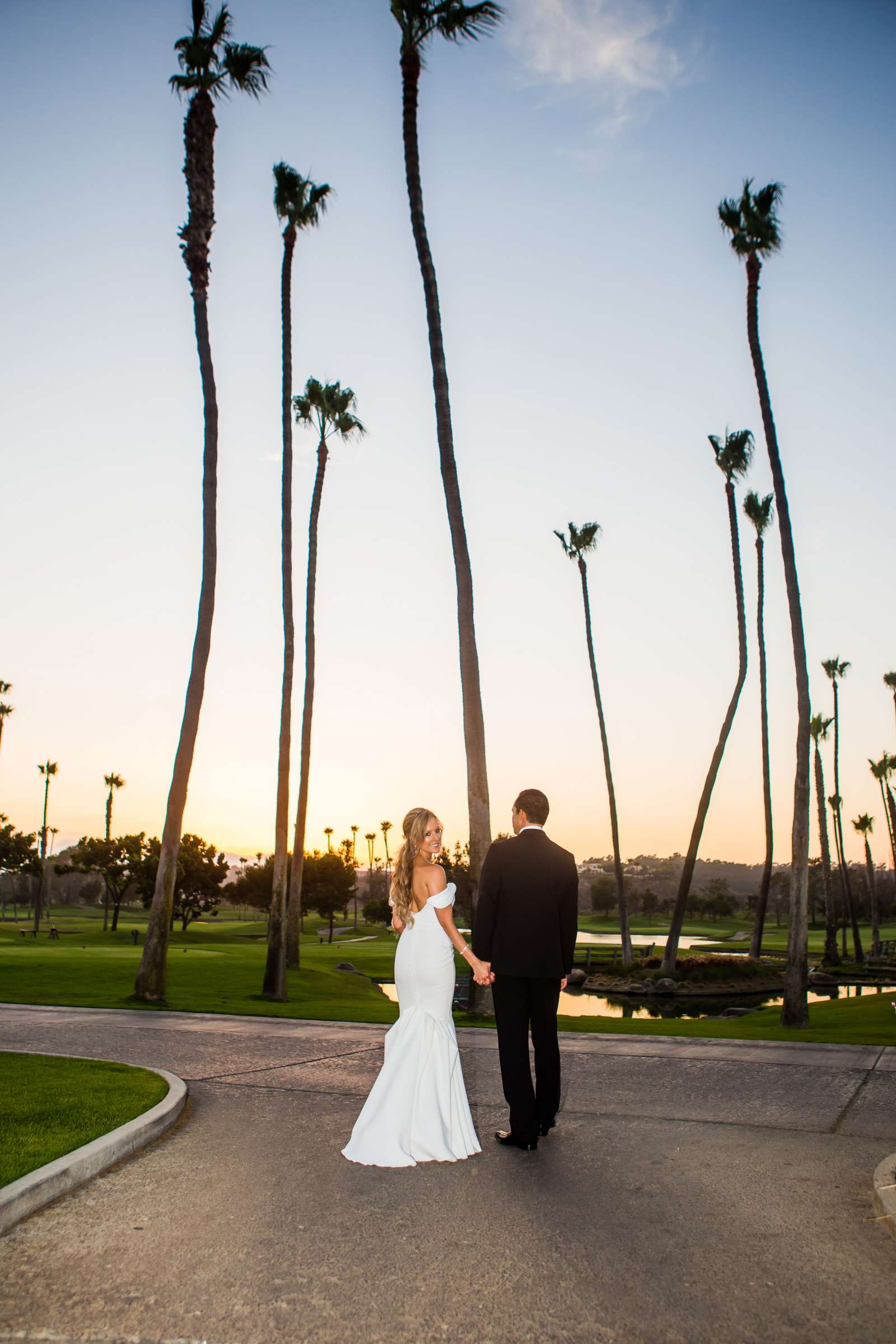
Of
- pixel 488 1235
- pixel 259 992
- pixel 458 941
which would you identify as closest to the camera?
pixel 488 1235

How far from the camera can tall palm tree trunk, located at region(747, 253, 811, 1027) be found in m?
17.5

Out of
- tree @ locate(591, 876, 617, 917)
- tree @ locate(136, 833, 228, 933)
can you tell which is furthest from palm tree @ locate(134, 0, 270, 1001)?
tree @ locate(591, 876, 617, 917)

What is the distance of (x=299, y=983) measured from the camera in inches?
1081

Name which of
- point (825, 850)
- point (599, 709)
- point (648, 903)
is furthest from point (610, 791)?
point (648, 903)

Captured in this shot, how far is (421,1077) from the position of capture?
638cm

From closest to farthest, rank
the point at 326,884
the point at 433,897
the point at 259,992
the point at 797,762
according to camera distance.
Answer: the point at 433,897 → the point at 797,762 → the point at 259,992 → the point at 326,884

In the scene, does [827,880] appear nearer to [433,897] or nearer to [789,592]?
[789,592]

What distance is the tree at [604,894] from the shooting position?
162250 mm

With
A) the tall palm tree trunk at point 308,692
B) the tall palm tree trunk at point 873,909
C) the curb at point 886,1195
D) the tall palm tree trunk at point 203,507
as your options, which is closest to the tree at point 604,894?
the tall palm tree trunk at point 873,909

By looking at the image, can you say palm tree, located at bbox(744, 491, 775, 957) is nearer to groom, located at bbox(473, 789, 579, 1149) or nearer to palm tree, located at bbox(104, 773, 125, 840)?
groom, located at bbox(473, 789, 579, 1149)

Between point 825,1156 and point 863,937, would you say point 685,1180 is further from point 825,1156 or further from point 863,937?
point 863,937

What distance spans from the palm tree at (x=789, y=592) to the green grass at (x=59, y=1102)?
12.2 metres

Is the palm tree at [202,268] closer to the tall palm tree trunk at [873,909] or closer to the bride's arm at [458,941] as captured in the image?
the bride's arm at [458,941]

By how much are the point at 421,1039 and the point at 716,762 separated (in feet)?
110
